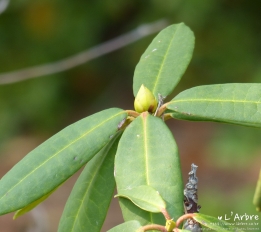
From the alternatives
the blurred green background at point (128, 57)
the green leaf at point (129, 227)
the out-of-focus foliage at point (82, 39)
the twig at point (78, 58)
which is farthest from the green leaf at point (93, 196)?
the out-of-focus foliage at point (82, 39)

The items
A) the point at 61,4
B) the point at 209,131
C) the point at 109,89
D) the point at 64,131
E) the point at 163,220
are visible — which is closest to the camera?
the point at 163,220

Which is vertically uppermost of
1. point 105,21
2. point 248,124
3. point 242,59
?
point 105,21

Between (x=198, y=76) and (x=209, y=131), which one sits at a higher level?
(x=198, y=76)

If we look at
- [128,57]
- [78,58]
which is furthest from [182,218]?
[128,57]

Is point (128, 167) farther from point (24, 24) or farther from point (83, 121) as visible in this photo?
point (24, 24)

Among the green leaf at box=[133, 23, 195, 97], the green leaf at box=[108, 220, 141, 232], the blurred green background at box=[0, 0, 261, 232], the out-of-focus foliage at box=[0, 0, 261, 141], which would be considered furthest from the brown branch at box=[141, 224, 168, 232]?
the out-of-focus foliage at box=[0, 0, 261, 141]

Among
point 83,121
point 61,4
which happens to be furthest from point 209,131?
point 83,121

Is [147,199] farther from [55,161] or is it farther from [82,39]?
[82,39]

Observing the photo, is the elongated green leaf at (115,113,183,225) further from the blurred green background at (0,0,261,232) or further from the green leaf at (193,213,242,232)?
the blurred green background at (0,0,261,232)
